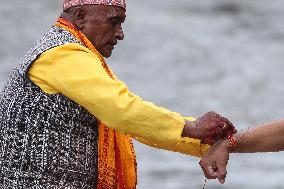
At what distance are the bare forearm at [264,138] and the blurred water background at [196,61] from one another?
5956 mm

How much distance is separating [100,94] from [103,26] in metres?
0.49

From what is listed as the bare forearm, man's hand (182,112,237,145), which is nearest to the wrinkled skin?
man's hand (182,112,237,145)

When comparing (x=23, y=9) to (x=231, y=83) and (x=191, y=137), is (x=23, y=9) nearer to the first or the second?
(x=231, y=83)

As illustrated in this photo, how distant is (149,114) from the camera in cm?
560

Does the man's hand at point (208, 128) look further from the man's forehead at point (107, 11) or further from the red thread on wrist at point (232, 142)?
the man's forehead at point (107, 11)

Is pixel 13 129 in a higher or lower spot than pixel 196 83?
lower

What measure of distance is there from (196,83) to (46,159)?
1195 centimetres

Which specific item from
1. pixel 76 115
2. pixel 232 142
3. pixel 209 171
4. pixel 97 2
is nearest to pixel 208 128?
pixel 209 171

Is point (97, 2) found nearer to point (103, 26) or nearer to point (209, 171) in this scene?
point (103, 26)

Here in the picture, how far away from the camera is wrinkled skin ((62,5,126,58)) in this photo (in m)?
5.88

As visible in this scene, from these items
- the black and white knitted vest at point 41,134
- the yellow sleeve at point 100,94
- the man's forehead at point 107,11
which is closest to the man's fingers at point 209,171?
the yellow sleeve at point 100,94

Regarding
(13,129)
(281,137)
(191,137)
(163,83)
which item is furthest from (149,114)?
(163,83)

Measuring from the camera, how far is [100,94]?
18.1 ft

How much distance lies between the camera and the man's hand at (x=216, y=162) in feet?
20.2
